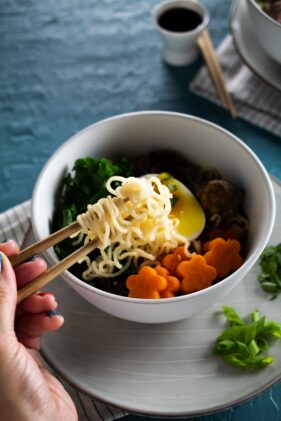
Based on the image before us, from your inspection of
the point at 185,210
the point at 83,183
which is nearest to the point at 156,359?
the point at 185,210

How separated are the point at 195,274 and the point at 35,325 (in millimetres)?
369

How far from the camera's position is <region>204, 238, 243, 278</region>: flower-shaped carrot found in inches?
51.9

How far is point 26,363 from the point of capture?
110 centimetres

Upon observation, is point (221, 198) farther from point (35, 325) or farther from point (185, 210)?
point (35, 325)

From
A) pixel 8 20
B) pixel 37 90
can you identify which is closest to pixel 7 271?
pixel 37 90

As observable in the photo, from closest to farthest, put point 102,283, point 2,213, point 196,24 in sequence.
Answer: point 102,283 → point 2,213 → point 196,24

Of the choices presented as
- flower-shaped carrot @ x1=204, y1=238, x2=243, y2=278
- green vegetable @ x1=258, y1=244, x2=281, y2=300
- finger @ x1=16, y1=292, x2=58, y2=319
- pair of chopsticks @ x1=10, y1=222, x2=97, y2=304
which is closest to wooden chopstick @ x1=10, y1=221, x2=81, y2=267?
pair of chopsticks @ x1=10, y1=222, x2=97, y2=304

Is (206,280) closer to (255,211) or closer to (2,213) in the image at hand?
(255,211)

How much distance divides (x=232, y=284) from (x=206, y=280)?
0.07m

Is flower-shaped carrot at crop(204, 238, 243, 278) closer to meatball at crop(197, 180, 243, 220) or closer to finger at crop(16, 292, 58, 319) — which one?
meatball at crop(197, 180, 243, 220)

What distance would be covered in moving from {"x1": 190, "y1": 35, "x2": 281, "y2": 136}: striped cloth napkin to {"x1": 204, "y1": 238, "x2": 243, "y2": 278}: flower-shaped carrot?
25.8 inches

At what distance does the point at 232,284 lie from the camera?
48.1 inches

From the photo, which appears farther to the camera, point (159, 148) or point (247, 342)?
point (159, 148)

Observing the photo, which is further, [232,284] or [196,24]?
[196,24]
